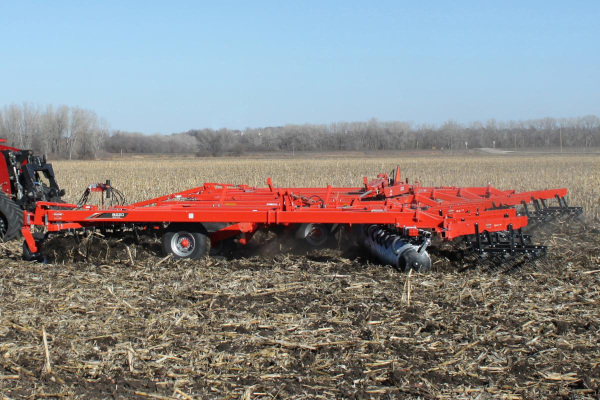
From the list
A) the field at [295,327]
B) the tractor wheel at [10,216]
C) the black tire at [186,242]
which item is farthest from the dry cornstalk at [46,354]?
the tractor wheel at [10,216]

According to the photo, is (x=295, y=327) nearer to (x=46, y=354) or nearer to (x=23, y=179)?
(x=46, y=354)

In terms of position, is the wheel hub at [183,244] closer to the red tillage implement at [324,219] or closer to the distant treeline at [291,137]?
the red tillage implement at [324,219]

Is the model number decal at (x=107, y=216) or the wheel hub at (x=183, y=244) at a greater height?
the model number decal at (x=107, y=216)

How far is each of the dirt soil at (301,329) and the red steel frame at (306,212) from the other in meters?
0.51

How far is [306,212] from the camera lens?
784cm

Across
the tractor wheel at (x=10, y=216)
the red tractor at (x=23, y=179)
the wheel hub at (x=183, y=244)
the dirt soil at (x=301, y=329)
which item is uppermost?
the red tractor at (x=23, y=179)

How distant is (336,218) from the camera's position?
775cm

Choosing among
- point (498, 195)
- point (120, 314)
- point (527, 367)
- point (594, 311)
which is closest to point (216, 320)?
point (120, 314)

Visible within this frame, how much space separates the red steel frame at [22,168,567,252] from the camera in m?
7.63

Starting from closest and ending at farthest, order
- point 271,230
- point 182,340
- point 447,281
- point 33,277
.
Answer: point 182,340 → point 447,281 → point 33,277 → point 271,230

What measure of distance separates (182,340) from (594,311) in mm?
3554

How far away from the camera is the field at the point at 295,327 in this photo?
430cm

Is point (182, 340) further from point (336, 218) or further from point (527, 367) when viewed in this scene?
point (336, 218)

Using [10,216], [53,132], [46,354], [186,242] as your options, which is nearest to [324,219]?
[186,242]
